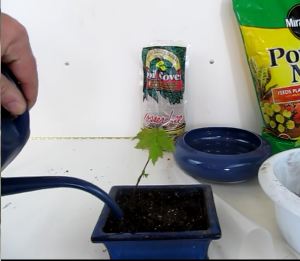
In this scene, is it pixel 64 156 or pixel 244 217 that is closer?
pixel 244 217

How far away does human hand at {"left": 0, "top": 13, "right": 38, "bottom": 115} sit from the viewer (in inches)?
10.7

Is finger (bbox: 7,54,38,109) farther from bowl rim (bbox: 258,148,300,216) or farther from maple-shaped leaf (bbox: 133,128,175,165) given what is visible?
bowl rim (bbox: 258,148,300,216)

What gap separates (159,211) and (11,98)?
0.20 m

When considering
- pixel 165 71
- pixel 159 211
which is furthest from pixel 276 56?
pixel 159 211

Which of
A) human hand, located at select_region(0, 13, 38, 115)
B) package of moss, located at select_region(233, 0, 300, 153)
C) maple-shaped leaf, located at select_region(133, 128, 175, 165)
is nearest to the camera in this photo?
human hand, located at select_region(0, 13, 38, 115)

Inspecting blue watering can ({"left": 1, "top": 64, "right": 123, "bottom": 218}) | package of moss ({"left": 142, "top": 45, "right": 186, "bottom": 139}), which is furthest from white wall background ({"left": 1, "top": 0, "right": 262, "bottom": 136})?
blue watering can ({"left": 1, "top": 64, "right": 123, "bottom": 218})

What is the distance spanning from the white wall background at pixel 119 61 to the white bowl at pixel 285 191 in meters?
0.22

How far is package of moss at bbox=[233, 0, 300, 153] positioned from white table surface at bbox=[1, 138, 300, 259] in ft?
0.40

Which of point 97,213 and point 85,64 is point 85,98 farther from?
point 97,213

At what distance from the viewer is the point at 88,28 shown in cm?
60

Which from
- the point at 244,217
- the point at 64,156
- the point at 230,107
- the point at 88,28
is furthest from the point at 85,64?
the point at 244,217

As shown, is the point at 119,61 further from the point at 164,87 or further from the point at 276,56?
the point at 276,56

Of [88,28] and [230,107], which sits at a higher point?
[88,28]

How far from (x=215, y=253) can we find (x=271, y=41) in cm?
36
